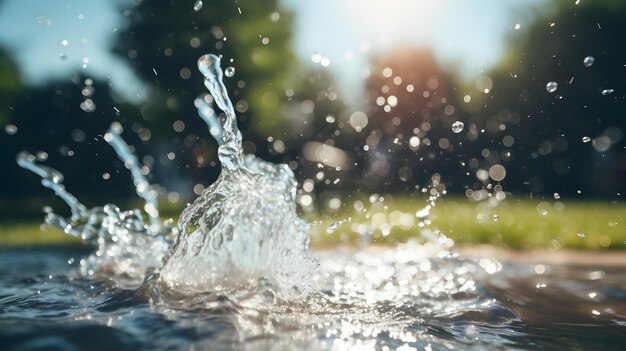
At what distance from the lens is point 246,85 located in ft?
73.3

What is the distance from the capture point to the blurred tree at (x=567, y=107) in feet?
46.6

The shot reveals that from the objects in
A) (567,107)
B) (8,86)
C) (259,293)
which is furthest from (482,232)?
(8,86)

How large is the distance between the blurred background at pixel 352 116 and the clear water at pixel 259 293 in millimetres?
3522

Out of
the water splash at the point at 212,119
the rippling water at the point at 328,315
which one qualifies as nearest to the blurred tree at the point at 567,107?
the water splash at the point at 212,119

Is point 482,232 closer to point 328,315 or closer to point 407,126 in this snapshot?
point 328,315

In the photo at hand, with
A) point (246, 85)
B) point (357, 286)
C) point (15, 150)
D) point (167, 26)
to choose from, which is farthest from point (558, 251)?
point (15, 150)

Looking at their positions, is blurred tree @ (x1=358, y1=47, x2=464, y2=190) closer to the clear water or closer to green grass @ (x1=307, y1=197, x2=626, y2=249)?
green grass @ (x1=307, y1=197, x2=626, y2=249)

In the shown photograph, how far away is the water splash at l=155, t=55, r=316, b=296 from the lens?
3.85 m

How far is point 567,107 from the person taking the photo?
19.0 metres

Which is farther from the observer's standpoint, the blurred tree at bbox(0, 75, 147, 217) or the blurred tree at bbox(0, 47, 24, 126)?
the blurred tree at bbox(0, 47, 24, 126)

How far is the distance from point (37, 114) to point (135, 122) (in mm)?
2997

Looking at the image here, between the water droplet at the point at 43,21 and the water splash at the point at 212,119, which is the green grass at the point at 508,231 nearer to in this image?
the water splash at the point at 212,119

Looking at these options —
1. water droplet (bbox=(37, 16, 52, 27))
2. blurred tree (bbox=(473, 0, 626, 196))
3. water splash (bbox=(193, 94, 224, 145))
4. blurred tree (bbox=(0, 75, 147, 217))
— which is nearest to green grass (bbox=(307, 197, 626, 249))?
water splash (bbox=(193, 94, 224, 145))

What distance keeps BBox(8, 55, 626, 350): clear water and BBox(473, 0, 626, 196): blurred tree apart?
5.91 metres
